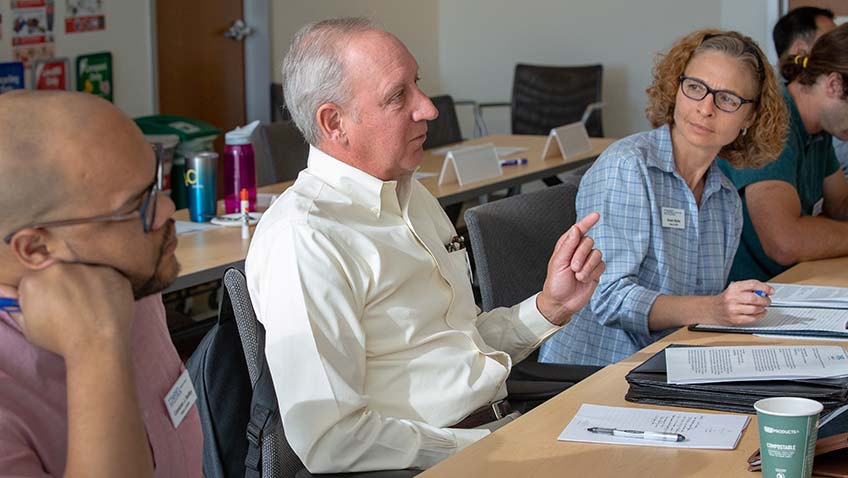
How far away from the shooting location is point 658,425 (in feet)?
5.41

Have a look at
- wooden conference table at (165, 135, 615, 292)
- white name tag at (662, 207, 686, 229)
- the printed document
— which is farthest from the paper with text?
the printed document

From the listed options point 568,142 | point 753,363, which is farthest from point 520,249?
point 568,142

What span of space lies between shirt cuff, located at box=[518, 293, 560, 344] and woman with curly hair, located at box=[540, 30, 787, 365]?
30 cm

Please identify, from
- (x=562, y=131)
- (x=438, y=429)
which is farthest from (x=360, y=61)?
(x=562, y=131)

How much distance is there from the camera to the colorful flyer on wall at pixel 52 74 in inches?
206

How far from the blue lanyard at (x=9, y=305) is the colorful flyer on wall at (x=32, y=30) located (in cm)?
435

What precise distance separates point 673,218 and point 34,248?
173cm

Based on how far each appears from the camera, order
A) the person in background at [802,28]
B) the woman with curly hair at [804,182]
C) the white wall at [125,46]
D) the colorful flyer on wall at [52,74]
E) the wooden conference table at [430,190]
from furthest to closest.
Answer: the white wall at [125,46]
the colorful flyer on wall at [52,74]
the person in background at [802,28]
the woman with curly hair at [804,182]
the wooden conference table at [430,190]

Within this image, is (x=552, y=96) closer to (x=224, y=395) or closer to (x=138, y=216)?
(x=224, y=395)

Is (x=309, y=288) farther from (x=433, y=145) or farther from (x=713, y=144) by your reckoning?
(x=433, y=145)

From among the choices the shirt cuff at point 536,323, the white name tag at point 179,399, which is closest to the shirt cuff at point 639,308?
the shirt cuff at point 536,323

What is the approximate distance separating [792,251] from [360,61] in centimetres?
153

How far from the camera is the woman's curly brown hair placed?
2555mm

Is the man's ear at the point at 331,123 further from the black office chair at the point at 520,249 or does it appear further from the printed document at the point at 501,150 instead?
the printed document at the point at 501,150
